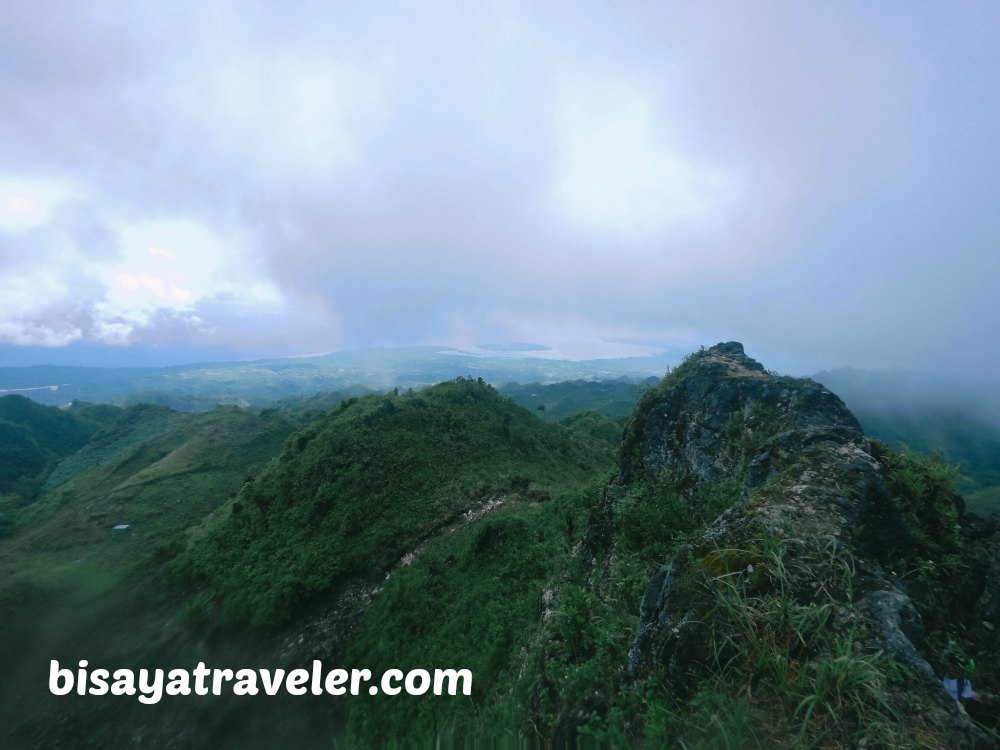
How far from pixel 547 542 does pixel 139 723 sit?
17613 mm

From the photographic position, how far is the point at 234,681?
1755 centimetres

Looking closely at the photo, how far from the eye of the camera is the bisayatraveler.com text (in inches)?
593

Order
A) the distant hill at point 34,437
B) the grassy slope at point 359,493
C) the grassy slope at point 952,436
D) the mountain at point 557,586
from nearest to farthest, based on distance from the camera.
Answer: the mountain at point 557,586 < the grassy slope at point 359,493 < the distant hill at point 34,437 < the grassy slope at point 952,436

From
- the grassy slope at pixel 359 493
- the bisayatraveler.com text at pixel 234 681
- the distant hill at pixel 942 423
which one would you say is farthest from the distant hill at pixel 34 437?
the distant hill at pixel 942 423

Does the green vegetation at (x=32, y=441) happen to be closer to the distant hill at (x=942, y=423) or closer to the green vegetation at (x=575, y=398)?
the green vegetation at (x=575, y=398)

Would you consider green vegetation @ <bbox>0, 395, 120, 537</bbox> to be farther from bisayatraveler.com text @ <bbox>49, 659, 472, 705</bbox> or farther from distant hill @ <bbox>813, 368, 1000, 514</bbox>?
distant hill @ <bbox>813, 368, 1000, 514</bbox>

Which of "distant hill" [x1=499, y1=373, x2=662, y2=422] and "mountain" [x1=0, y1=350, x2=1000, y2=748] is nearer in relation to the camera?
"mountain" [x1=0, y1=350, x2=1000, y2=748]

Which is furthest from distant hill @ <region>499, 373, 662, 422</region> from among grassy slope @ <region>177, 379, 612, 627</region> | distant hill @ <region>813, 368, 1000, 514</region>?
grassy slope @ <region>177, 379, 612, 627</region>

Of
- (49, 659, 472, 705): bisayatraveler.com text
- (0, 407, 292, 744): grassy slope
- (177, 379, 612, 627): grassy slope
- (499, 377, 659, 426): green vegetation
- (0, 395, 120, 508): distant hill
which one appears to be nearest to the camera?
(49, 659, 472, 705): bisayatraveler.com text

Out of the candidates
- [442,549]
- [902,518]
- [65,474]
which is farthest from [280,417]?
[902,518]

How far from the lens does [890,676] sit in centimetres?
445

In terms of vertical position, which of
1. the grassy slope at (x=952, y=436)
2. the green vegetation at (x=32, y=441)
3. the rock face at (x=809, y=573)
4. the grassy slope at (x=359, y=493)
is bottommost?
the grassy slope at (x=952, y=436)

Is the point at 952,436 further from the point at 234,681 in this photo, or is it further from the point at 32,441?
the point at 32,441

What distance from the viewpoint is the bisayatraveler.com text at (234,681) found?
15.1m
